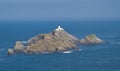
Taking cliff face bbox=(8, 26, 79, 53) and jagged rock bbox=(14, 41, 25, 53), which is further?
jagged rock bbox=(14, 41, 25, 53)

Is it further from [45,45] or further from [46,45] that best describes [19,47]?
[46,45]

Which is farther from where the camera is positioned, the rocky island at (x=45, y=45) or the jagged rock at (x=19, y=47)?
the jagged rock at (x=19, y=47)

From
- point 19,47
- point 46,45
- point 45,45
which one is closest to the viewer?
point 45,45

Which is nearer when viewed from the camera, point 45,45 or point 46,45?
point 45,45

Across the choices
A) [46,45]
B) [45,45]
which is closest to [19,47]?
[45,45]

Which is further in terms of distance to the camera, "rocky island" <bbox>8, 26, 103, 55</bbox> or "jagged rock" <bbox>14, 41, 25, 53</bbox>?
"jagged rock" <bbox>14, 41, 25, 53</bbox>

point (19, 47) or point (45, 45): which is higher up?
point (45, 45)

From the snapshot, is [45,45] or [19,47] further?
[19,47]

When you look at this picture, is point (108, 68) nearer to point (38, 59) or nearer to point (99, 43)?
point (38, 59)

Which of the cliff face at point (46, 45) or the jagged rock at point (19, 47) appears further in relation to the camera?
the jagged rock at point (19, 47)

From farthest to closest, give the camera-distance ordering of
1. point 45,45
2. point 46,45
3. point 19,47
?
point 46,45 → point 19,47 → point 45,45

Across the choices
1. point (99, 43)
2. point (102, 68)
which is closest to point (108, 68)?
point (102, 68)
